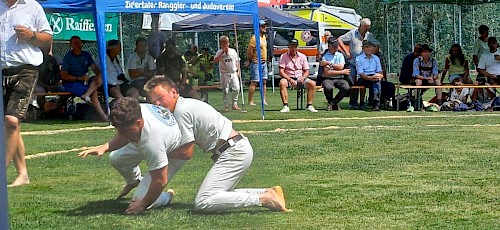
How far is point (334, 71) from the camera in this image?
15.5 m

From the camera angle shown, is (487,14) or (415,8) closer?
(487,14)

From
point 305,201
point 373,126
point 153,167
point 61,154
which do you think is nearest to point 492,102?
point 373,126

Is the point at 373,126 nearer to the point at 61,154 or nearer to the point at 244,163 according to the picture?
the point at 61,154

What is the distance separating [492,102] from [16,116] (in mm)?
11001

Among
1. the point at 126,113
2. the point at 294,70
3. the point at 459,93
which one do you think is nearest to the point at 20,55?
the point at 126,113

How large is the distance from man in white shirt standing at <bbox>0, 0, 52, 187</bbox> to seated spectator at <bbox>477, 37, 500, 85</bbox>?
11.1 m

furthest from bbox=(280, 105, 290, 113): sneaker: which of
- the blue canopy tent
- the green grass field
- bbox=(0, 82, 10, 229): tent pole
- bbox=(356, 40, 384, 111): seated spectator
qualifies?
bbox=(0, 82, 10, 229): tent pole

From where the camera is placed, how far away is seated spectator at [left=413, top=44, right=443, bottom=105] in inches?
626

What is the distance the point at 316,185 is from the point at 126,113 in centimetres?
217

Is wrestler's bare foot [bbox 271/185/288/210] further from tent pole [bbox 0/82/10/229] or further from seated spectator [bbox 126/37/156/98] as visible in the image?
tent pole [bbox 0/82/10/229]

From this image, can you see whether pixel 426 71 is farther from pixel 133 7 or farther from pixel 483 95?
pixel 133 7

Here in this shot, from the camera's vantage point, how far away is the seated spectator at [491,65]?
637 inches

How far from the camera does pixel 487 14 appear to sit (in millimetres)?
25953

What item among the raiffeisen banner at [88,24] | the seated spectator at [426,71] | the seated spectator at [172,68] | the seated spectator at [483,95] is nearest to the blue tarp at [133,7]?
the raiffeisen banner at [88,24]
